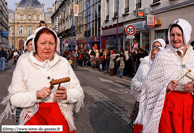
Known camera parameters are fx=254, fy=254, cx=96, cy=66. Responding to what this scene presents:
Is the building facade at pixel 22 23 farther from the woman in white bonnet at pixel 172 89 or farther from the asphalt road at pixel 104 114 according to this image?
the woman in white bonnet at pixel 172 89

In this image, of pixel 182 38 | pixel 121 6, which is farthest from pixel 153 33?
pixel 182 38

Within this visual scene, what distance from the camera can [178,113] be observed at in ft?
9.56

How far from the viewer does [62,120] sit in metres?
2.67

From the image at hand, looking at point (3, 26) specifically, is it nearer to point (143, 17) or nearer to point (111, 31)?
point (111, 31)

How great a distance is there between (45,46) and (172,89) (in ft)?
4.96

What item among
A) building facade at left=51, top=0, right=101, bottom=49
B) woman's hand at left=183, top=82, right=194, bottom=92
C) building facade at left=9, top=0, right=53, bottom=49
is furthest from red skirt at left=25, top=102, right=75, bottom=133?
building facade at left=9, top=0, right=53, bottom=49

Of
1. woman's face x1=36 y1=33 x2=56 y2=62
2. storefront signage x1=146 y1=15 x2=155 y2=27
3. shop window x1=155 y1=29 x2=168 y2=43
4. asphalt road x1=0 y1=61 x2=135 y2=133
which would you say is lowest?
asphalt road x1=0 y1=61 x2=135 y2=133

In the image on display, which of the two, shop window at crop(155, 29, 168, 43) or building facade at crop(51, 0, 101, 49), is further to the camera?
building facade at crop(51, 0, 101, 49)

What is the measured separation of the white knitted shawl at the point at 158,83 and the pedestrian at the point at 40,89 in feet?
3.29

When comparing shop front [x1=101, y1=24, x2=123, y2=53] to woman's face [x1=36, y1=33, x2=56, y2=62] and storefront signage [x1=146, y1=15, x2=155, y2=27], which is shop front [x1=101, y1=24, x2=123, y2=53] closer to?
storefront signage [x1=146, y1=15, x2=155, y2=27]

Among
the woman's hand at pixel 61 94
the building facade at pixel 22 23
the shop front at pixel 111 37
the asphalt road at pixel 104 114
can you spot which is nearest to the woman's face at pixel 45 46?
the woman's hand at pixel 61 94

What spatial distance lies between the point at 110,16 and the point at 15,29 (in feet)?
318

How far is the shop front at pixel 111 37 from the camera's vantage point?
25.6 meters

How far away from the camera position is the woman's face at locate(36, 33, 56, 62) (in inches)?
105
